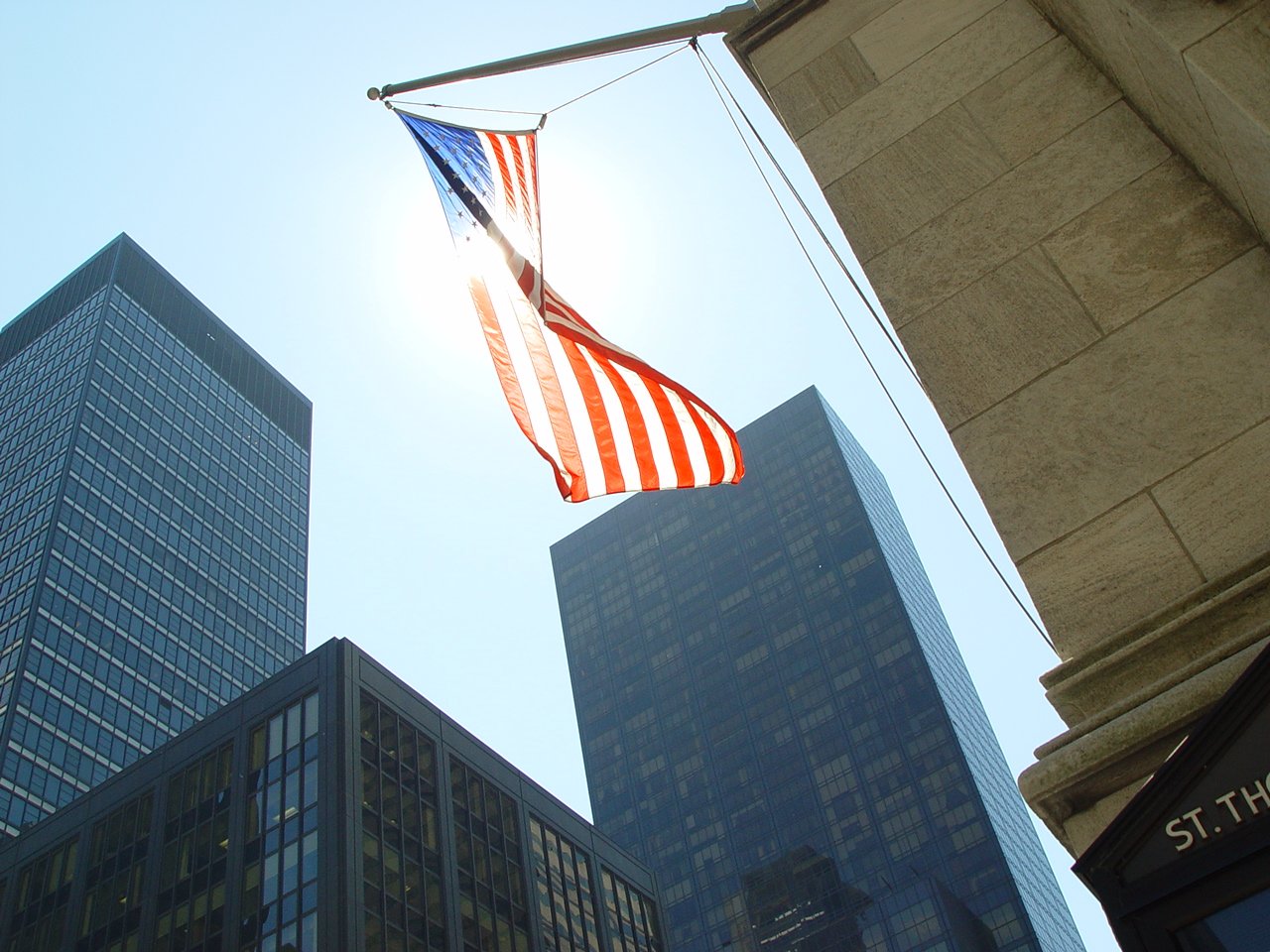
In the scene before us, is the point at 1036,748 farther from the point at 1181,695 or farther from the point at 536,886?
the point at 536,886

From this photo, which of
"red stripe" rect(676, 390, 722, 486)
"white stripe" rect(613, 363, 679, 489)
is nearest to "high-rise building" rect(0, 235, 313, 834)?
"white stripe" rect(613, 363, 679, 489)

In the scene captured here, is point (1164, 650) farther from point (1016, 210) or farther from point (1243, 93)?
point (1016, 210)

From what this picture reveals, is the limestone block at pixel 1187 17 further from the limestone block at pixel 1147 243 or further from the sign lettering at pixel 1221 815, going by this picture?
the sign lettering at pixel 1221 815

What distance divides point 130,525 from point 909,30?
374 feet

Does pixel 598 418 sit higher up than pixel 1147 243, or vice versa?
pixel 598 418

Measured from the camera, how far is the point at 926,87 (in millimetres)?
7473

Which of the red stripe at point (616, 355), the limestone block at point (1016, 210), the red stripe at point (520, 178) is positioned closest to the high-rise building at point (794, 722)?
the red stripe at point (616, 355)

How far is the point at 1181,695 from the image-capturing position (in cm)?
440

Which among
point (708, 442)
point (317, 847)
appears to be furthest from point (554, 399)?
point (317, 847)

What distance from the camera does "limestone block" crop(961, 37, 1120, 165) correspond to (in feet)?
22.4

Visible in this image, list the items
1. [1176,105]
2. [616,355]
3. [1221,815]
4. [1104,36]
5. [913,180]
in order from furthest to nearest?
[616,355] < [913,180] < [1104,36] < [1176,105] < [1221,815]

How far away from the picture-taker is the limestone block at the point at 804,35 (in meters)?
8.16

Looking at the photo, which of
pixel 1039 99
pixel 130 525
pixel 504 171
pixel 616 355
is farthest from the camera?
pixel 130 525

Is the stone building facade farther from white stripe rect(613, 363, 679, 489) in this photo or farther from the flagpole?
white stripe rect(613, 363, 679, 489)
